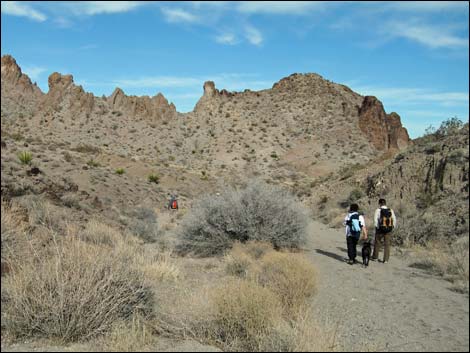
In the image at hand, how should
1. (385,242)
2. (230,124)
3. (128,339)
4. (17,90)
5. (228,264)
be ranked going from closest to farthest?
(128,339)
(228,264)
(385,242)
(17,90)
(230,124)

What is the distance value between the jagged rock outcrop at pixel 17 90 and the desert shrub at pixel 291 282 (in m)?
47.0

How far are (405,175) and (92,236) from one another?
1519 centimetres

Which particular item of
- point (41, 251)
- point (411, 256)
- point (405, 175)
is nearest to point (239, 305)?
point (41, 251)

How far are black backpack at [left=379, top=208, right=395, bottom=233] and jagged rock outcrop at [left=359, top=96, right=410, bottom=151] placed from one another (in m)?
54.6

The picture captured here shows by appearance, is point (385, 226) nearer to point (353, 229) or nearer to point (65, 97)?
point (353, 229)

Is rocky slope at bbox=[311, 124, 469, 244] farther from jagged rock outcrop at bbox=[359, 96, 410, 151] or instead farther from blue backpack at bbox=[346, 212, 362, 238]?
jagged rock outcrop at bbox=[359, 96, 410, 151]

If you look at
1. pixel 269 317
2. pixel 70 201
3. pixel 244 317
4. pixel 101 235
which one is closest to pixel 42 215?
pixel 101 235

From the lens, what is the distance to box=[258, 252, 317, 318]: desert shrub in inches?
276

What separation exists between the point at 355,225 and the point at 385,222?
32.6 inches

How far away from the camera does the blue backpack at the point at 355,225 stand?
1125cm

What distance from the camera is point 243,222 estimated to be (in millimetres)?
13281

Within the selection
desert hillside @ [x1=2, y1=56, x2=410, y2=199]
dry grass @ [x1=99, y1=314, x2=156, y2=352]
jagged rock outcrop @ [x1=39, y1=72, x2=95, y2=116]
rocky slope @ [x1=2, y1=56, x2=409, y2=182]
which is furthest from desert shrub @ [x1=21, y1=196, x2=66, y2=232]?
jagged rock outcrop @ [x1=39, y1=72, x2=95, y2=116]

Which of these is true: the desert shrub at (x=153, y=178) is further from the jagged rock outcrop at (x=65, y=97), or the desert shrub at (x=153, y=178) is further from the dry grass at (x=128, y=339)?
the dry grass at (x=128, y=339)

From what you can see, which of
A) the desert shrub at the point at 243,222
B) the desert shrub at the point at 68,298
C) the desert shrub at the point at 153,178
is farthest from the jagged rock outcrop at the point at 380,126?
the desert shrub at the point at 68,298
